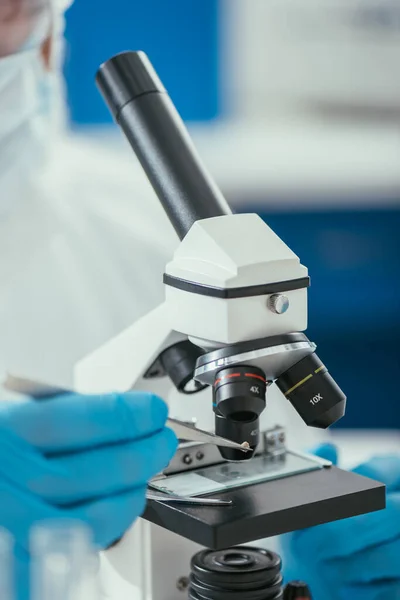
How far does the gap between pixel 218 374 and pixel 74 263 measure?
941 mm

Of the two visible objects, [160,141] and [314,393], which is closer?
[314,393]

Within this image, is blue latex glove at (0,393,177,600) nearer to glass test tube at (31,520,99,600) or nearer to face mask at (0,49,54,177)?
glass test tube at (31,520,99,600)

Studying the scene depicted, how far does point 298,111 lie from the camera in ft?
10.4

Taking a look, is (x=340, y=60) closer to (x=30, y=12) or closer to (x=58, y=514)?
(x=30, y=12)

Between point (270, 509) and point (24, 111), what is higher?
point (24, 111)

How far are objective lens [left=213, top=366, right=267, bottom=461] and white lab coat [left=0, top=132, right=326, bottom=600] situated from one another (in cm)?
66

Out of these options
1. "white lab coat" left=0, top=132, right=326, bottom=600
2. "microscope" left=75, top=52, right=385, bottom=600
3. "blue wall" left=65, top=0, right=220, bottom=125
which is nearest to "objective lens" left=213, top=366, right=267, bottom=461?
"microscope" left=75, top=52, right=385, bottom=600

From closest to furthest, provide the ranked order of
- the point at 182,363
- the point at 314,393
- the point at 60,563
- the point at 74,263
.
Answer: the point at 60,563 → the point at 314,393 → the point at 182,363 → the point at 74,263

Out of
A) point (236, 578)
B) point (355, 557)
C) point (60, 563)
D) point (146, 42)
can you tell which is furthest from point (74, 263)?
point (146, 42)

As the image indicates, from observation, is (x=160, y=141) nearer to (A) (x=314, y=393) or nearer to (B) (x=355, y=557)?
(A) (x=314, y=393)

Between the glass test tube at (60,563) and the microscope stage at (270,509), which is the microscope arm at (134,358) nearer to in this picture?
the microscope stage at (270,509)

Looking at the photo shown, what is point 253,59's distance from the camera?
307 cm

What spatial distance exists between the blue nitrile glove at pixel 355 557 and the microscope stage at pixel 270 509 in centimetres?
11

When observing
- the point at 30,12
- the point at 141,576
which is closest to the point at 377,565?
the point at 141,576
